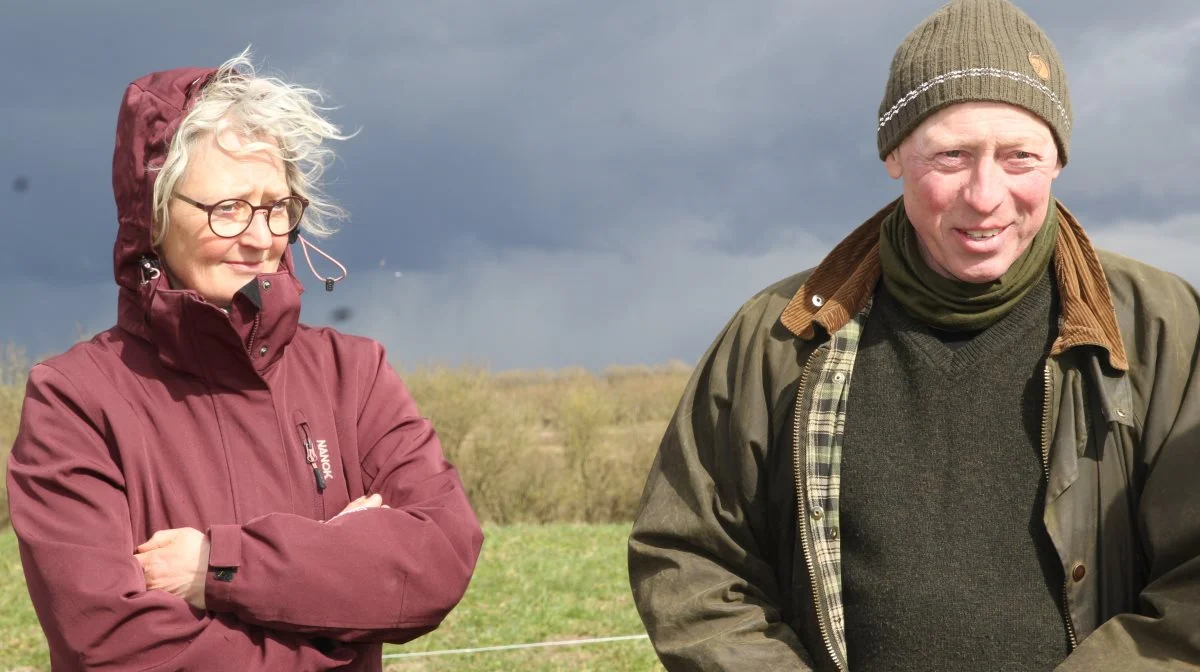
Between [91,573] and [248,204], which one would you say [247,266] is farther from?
[91,573]

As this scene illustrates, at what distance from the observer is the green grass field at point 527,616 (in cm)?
669

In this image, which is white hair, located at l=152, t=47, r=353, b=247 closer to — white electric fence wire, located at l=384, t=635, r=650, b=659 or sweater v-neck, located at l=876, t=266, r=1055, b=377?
sweater v-neck, located at l=876, t=266, r=1055, b=377

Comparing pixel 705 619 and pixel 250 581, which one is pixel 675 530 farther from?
pixel 250 581

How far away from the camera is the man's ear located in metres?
2.68

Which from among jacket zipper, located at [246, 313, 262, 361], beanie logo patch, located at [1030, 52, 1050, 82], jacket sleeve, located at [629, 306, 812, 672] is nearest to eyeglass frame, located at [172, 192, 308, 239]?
jacket zipper, located at [246, 313, 262, 361]

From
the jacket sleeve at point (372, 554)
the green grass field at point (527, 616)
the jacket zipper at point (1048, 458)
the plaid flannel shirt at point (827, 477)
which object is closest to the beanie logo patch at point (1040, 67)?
the jacket zipper at point (1048, 458)

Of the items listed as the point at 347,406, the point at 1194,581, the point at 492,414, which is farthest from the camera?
the point at 492,414

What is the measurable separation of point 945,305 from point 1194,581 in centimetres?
73

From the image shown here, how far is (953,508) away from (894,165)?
2.45ft

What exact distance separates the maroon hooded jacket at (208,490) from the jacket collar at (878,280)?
918 mm

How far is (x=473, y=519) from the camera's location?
280cm

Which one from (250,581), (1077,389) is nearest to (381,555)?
(250,581)

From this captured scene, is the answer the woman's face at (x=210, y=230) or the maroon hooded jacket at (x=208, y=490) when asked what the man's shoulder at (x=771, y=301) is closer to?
the maroon hooded jacket at (x=208, y=490)

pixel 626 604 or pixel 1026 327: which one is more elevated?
pixel 1026 327
